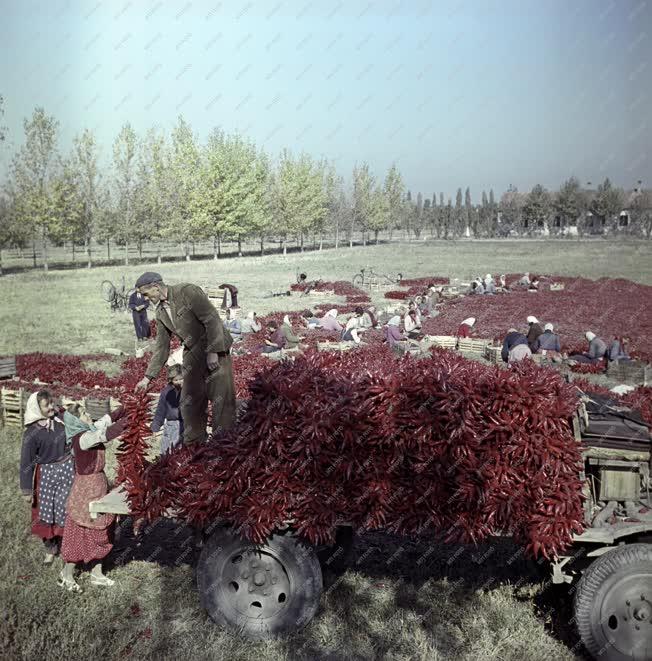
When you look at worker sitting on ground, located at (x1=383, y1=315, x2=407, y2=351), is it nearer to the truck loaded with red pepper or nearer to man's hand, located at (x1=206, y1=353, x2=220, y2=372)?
man's hand, located at (x1=206, y1=353, x2=220, y2=372)

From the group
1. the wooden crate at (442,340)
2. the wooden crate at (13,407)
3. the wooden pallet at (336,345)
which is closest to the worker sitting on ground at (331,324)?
the wooden crate at (442,340)

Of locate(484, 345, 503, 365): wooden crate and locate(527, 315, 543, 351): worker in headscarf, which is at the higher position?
locate(527, 315, 543, 351): worker in headscarf

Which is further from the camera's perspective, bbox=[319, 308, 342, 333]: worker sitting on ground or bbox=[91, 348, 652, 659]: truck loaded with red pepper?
bbox=[319, 308, 342, 333]: worker sitting on ground

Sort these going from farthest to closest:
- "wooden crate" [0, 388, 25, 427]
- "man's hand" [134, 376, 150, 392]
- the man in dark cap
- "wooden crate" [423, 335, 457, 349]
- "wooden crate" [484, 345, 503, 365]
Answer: "wooden crate" [423, 335, 457, 349]
"wooden crate" [484, 345, 503, 365]
"wooden crate" [0, 388, 25, 427]
the man in dark cap
"man's hand" [134, 376, 150, 392]

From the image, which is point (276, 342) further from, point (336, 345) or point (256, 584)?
point (256, 584)

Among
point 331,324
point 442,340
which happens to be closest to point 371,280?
point 331,324

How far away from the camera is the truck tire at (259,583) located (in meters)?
5.82

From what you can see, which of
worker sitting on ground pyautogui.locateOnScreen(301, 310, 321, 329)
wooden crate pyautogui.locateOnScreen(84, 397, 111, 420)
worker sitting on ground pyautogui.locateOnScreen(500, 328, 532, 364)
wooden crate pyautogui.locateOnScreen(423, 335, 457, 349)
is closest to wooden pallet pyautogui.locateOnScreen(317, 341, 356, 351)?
wooden crate pyautogui.locateOnScreen(423, 335, 457, 349)

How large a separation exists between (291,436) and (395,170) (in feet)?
401

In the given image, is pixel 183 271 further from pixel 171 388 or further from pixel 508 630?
pixel 508 630

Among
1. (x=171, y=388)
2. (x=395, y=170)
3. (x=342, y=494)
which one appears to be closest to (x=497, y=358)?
(x=171, y=388)

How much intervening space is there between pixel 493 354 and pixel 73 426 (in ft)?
46.9

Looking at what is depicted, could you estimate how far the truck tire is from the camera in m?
5.82

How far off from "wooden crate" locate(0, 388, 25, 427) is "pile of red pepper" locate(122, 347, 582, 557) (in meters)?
7.93
